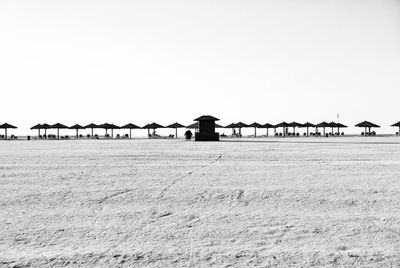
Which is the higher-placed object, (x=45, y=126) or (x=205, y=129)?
(x=45, y=126)

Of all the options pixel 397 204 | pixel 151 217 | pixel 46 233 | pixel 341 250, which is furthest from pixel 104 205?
pixel 397 204

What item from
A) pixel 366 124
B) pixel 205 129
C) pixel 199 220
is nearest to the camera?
pixel 199 220

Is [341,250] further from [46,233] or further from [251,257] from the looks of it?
[46,233]

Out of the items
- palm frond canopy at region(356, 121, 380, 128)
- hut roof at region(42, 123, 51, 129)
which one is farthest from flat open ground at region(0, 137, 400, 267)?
palm frond canopy at region(356, 121, 380, 128)

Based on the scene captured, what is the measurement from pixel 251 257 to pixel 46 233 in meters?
2.10

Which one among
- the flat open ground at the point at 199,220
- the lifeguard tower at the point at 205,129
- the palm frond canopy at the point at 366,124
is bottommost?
the flat open ground at the point at 199,220

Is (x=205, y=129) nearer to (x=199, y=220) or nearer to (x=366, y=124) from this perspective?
(x=199, y=220)

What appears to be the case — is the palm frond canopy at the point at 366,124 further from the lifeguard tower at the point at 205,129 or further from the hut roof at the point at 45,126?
the hut roof at the point at 45,126

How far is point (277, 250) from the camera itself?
3.49 metres

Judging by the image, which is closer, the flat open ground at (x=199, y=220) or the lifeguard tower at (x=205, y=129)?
the flat open ground at (x=199, y=220)

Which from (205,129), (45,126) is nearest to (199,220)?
(205,129)

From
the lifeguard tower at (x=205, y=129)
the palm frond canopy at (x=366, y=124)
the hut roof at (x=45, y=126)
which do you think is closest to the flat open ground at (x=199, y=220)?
the lifeguard tower at (x=205, y=129)

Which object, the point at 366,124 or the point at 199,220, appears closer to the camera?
the point at 199,220

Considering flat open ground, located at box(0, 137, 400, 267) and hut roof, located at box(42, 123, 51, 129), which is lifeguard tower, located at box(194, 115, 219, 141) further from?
hut roof, located at box(42, 123, 51, 129)
